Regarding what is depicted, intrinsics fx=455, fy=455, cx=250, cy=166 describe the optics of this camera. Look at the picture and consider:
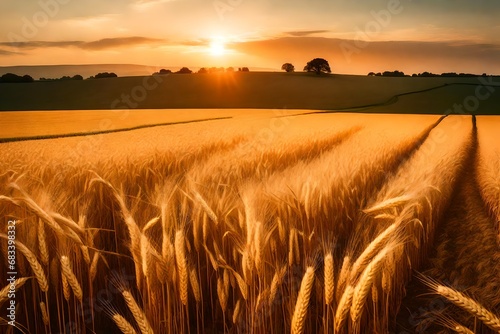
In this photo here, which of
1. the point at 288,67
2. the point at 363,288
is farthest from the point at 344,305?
the point at 288,67

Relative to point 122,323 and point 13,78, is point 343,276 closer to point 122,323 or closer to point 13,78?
point 122,323

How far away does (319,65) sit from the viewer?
60.4 metres

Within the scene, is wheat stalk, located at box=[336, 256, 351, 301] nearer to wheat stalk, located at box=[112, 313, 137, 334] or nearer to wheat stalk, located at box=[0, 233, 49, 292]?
wheat stalk, located at box=[112, 313, 137, 334]

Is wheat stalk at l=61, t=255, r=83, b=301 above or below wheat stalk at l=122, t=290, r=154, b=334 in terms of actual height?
above

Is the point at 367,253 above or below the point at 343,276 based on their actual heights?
above

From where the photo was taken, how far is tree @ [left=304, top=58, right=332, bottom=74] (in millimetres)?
60469

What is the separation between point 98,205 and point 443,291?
2.85 metres

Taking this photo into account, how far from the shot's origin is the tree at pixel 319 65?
60.5m

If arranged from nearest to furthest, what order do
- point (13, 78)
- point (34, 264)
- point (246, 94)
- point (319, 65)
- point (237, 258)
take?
point (34, 264), point (237, 258), point (246, 94), point (13, 78), point (319, 65)

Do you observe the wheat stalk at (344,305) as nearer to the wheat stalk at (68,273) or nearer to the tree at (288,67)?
the wheat stalk at (68,273)

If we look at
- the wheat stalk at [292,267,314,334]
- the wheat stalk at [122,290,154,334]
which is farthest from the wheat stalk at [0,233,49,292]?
the wheat stalk at [292,267,314,334]

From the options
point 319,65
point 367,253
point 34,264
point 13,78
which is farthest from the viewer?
point 319,65

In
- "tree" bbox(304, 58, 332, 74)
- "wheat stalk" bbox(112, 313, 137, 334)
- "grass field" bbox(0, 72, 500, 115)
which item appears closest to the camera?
"wheat stalk" bbox(112, 313, 137, 334)

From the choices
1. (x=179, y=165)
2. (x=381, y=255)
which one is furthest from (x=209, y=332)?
(x=179, y=165)
